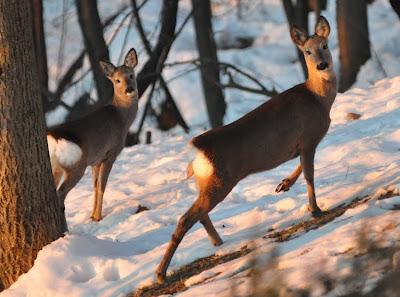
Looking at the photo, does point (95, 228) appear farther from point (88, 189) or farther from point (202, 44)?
point (202, 44)

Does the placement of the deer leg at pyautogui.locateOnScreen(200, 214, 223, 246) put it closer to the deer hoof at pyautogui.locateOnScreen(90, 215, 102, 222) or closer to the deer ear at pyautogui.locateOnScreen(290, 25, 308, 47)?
the deer ear at pyautogui.locateOnScreen(290, 25, 308, 47)

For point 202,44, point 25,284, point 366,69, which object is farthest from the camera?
point 202,44

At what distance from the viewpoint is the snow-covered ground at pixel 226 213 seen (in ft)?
19.6

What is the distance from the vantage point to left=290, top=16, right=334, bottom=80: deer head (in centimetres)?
741

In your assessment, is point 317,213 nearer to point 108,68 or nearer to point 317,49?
point 317,49

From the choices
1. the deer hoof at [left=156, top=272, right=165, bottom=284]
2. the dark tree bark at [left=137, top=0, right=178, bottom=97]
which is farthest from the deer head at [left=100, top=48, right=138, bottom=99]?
the dark tree bark at [left=137, top=0, right=178, bottom=97]

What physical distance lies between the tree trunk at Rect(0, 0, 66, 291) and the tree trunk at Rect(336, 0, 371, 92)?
23.6 ft

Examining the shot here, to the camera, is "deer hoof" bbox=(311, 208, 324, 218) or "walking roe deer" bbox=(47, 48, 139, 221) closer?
"deer hoof" bbox=(311, 208, 324, 218)

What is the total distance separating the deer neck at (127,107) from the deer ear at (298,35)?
2.80 m

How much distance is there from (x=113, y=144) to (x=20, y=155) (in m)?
2.69

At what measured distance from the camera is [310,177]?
23.3 feet

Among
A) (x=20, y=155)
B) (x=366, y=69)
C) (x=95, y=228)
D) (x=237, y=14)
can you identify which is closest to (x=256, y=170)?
(x=20, y=155)

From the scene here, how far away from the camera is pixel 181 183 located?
10.0 m

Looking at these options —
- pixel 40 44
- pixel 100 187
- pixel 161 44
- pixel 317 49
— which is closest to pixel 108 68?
pixel 100 187
